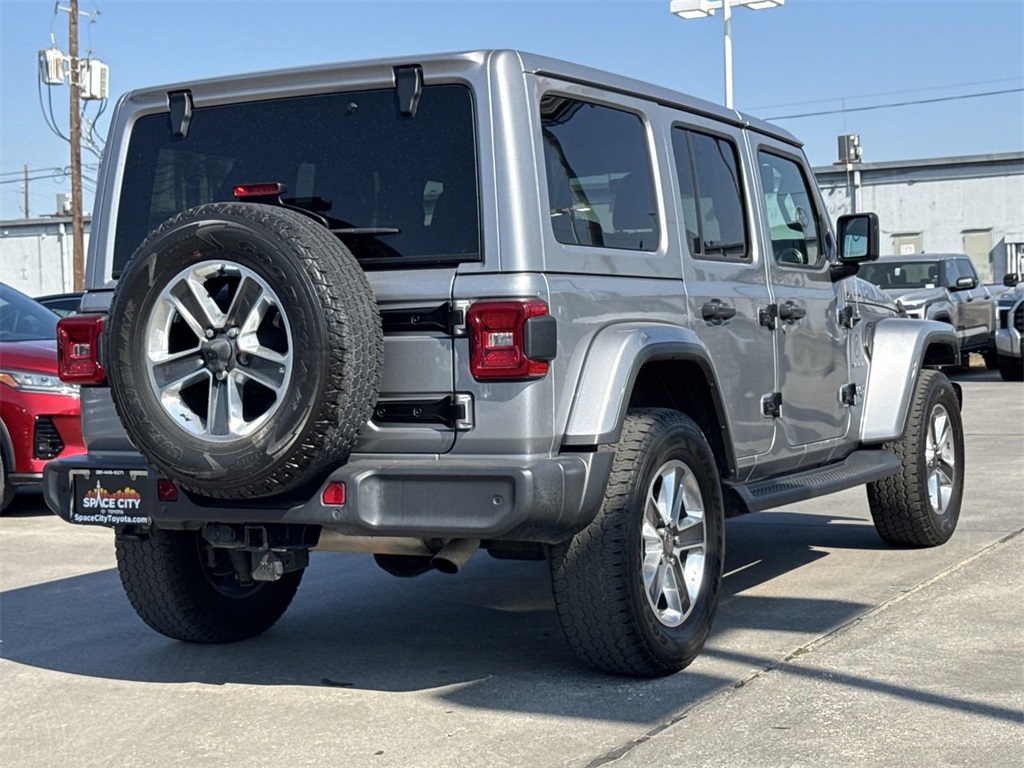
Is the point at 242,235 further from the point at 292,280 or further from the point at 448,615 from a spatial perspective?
the point at 448,615

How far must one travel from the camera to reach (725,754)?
4.09m

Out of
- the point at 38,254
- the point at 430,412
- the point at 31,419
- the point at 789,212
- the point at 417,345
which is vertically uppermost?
the point at 38,254

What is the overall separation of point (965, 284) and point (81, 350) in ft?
50.3

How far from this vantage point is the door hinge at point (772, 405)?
6043 millimetres

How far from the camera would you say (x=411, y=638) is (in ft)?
19.2

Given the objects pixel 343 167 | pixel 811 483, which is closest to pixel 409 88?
pixel 343 167

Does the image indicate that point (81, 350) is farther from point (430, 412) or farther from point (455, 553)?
point (455, 553)

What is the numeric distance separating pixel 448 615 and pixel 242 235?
2366mm

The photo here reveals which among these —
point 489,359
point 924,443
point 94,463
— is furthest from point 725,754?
point 924,443

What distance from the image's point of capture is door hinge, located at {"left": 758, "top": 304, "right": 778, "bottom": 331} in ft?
19.9

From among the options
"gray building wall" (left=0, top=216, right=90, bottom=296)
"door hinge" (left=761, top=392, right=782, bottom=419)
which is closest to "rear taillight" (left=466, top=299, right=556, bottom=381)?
"door hinge" (left=761, top=392, right=782, bottom=419)

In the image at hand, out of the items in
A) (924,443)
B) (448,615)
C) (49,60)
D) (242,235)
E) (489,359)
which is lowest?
(448,615)

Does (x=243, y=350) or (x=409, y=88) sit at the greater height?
(x=409, y=88)

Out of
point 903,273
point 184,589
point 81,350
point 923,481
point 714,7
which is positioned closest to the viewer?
point 81,350
